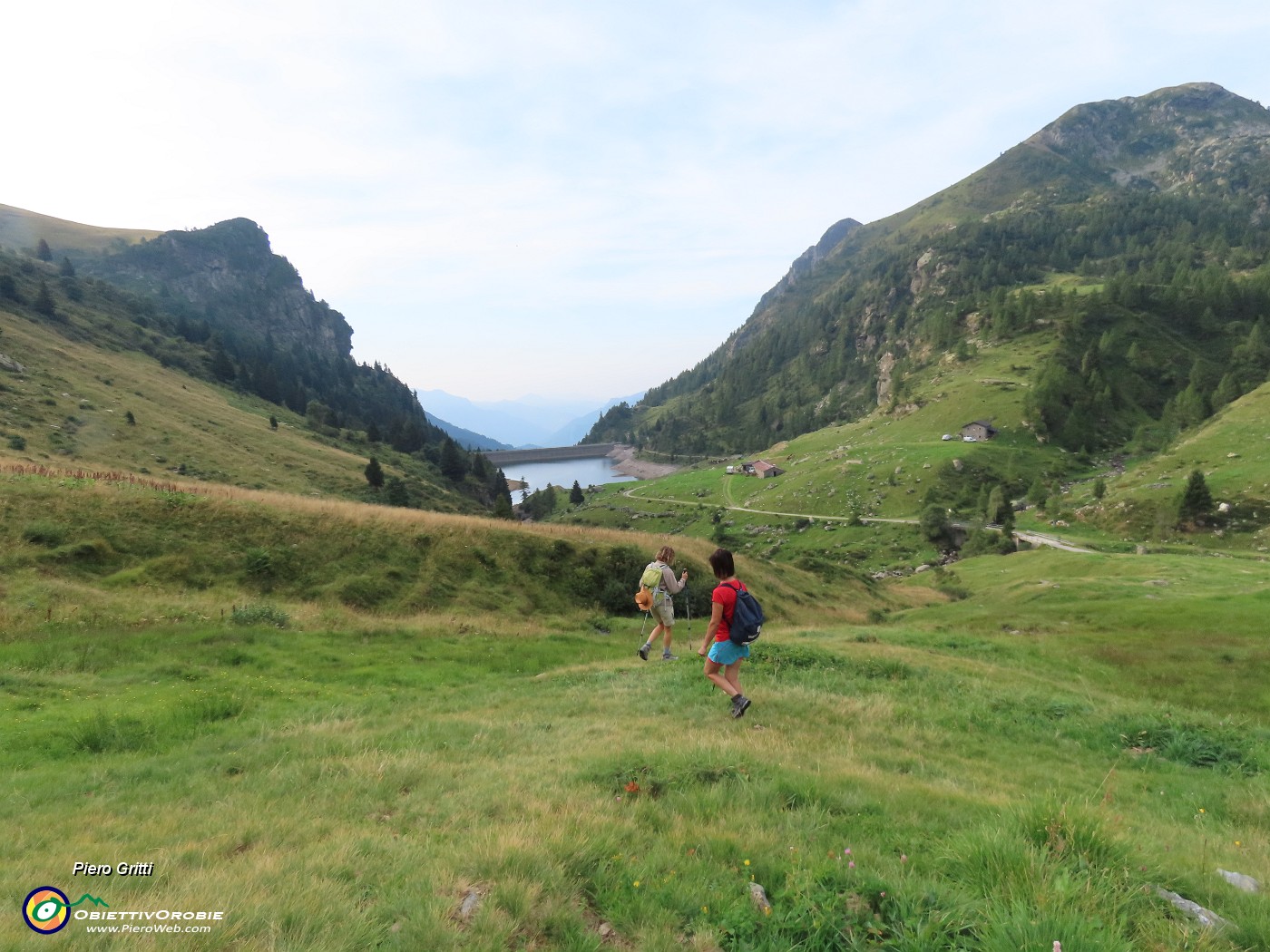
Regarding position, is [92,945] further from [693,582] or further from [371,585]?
[693,582]

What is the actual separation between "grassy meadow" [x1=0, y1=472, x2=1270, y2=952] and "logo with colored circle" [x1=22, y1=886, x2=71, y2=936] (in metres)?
0.15

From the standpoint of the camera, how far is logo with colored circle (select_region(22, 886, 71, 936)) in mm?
4227

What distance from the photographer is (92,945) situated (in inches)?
154

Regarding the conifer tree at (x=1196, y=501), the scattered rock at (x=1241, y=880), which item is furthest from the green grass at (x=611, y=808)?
the conifer tree at (x=1196, y=501)

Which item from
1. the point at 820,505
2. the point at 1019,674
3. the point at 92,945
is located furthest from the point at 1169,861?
the point at 820,505

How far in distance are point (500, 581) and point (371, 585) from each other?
5626mm

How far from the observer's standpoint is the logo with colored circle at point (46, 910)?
423cm

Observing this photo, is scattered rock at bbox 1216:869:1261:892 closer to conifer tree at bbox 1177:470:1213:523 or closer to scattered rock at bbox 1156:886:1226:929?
scattered rock at bbox 1156:886:1226:929

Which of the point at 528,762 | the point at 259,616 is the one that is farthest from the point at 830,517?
the point at 528,762

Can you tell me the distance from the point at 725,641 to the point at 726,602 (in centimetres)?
80

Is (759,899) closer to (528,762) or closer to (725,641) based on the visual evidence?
(528,762)

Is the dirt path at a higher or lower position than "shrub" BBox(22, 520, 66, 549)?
lower

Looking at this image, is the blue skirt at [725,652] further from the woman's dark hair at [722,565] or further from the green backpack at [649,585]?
the green backpack at [649,585]

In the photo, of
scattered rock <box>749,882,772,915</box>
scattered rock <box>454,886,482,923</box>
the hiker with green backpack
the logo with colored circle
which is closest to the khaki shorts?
the hiker with green backpack
